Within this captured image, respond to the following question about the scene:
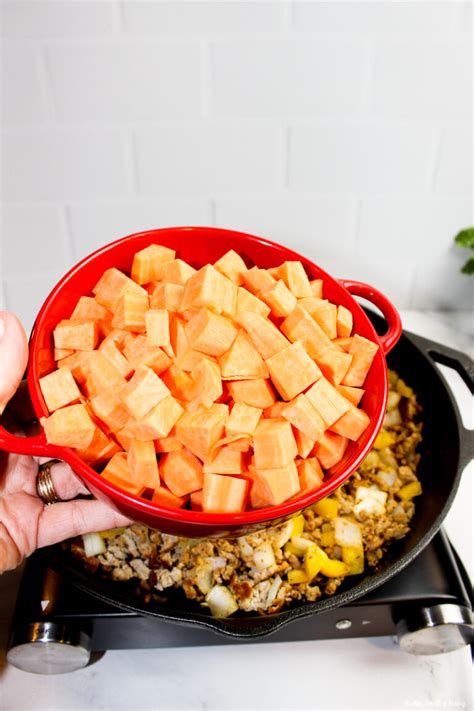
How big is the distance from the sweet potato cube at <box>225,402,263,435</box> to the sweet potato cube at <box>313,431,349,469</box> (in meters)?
0.10

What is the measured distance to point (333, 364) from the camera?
0.97 m

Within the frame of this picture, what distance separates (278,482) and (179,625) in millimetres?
358

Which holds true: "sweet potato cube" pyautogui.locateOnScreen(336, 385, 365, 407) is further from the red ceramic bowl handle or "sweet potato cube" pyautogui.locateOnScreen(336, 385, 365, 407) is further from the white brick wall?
the white brick wall

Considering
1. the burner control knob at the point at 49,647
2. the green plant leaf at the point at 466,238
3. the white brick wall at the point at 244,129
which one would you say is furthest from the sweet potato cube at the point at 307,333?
the green plant leaf at the point at 466,238

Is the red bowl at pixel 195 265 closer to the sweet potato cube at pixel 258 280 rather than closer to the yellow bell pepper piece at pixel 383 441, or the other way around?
the sweet potato cube at pixel 258 280

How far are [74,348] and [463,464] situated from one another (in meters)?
0.66

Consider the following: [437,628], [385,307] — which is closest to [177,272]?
[385,307]

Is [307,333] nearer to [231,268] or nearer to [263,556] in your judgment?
[231,268]

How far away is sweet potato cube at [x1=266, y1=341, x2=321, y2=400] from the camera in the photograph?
0.92m

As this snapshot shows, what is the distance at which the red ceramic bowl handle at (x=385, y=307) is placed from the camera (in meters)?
1.10

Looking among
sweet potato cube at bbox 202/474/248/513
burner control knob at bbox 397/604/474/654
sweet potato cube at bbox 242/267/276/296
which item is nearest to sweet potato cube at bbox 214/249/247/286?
sweet potato cube at bbox 242/267/276/296

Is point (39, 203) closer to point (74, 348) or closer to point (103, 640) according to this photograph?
point (74, 348)

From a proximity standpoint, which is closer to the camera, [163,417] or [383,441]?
[163,417]

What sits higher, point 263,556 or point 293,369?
point 293,369
